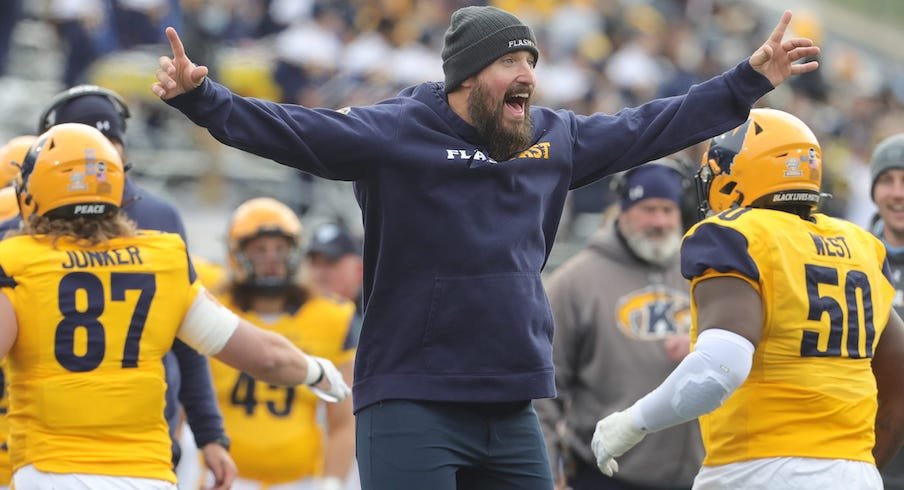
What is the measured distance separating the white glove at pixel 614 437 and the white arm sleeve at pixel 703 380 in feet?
0.22

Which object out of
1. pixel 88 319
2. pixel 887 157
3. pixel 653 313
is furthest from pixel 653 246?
pixel 88 319

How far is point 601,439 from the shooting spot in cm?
495

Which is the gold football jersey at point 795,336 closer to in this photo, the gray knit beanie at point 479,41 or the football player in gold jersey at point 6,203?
the gray knit beanie at point 479,41

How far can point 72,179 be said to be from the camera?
511 cm

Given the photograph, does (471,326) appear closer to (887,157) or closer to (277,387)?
(887,157)

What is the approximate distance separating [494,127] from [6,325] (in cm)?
165

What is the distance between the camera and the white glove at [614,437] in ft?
16.0

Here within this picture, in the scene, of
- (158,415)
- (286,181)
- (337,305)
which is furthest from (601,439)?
(286,181)

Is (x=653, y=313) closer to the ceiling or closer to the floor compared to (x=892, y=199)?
closer to the floor

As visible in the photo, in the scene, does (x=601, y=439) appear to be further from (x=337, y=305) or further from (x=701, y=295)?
(x=337, y=305)

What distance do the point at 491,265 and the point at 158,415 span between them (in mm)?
1254

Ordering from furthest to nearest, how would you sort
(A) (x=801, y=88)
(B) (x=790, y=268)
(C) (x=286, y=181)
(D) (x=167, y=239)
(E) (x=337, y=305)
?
(A) (x=801, y=88) < (C) (x=286, y=181) < (E) (x=337, y=305) < (D) (x=167, y=239) < (B) (x=790, y=268)

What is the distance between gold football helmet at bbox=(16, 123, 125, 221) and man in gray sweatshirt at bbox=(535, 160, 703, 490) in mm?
2773

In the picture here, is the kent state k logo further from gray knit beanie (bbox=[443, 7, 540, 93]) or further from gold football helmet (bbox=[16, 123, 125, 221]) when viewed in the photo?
gold football helmet (bbox=[16, 123, 125, 221])
